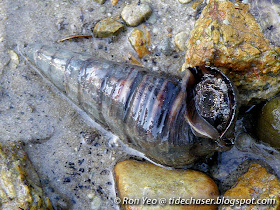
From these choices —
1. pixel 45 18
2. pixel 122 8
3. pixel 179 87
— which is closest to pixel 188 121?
pixel 179 87

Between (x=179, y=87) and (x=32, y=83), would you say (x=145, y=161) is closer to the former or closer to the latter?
(x=179, y=87)

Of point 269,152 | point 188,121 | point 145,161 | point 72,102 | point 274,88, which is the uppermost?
point 274,88

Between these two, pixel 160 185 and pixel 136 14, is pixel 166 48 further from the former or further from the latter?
pixel 160 185

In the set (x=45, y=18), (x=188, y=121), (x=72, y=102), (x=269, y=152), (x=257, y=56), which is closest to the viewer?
(x=188, y=121)

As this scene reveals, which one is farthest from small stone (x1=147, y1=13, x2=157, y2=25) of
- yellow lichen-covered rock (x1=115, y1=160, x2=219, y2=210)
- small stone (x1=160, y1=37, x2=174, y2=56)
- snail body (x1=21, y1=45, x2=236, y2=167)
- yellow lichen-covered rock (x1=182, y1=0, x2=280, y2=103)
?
yellow lichen-covered rock (x1=115, y1=160, x2=219, y2=210)

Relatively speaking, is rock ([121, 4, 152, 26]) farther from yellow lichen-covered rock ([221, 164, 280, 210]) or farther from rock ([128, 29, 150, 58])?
yellow lichen-covered rock ([221, 164, 280, 210])

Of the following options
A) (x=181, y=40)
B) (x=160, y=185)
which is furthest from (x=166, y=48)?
(x=160, y=185)

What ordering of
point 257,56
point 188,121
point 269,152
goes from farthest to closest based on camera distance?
point 269,152
point 257,56
point 188,121
